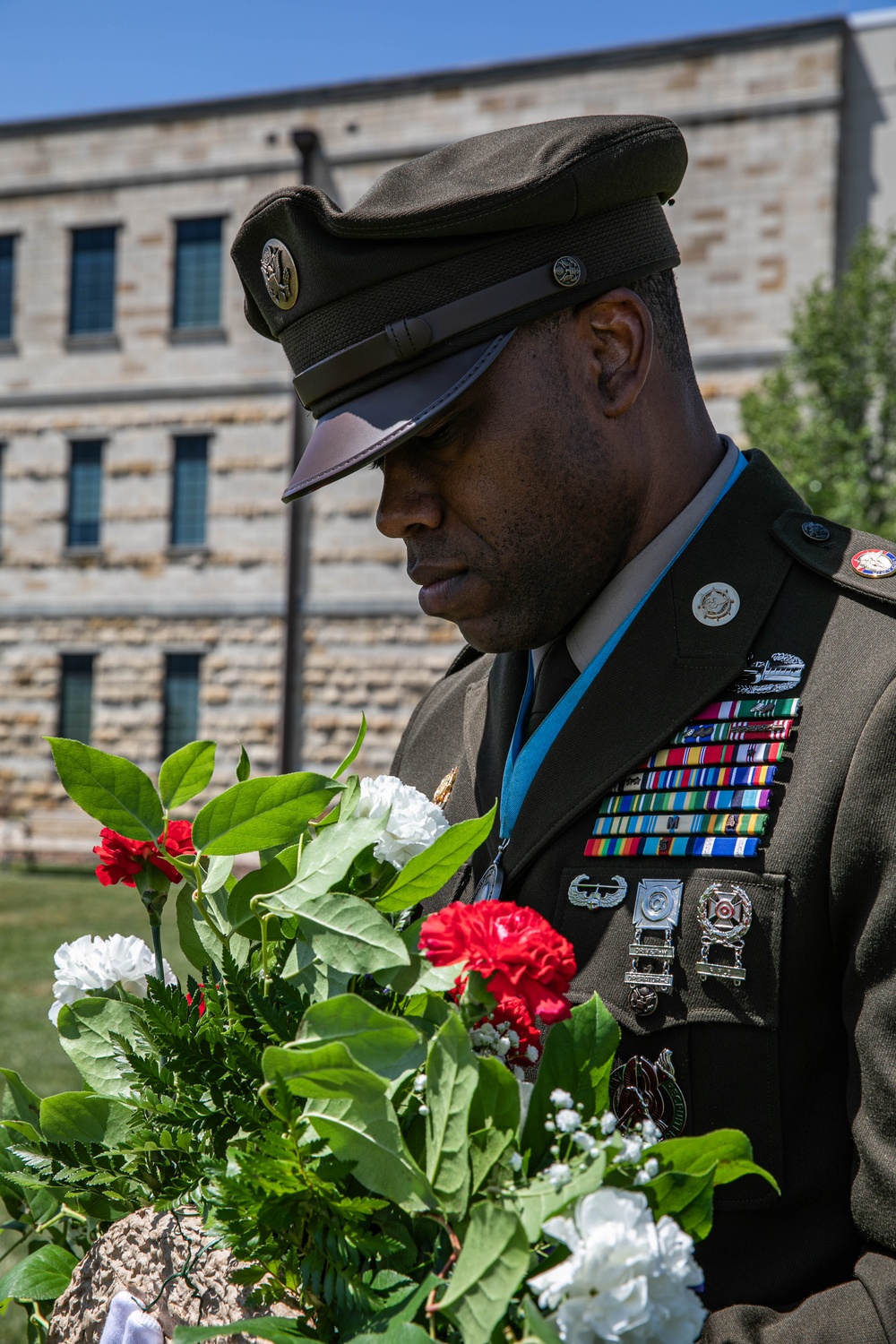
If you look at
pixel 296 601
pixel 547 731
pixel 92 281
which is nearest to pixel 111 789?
pixel 547 731

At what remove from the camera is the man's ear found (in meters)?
1.77

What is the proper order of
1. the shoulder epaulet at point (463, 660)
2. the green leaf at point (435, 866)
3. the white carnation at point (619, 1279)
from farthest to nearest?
the shoulder epaulet at point (463, 660), the green leaf at point (435, 866), the white carnation at point (619, 1279)

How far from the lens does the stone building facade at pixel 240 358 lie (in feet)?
46.1

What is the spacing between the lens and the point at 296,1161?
40.6 inches

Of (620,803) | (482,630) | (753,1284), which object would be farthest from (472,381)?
(753,1284)

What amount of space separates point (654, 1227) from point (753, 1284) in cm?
62

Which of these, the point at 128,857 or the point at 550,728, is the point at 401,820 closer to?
the point at 128,857

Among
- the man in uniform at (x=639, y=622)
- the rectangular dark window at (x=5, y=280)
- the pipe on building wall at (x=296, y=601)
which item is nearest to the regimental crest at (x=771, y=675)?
the man in uniform at (x=639, y=622)

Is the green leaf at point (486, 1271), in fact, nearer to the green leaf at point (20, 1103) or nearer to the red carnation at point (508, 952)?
the red carnation at point (508, 952)

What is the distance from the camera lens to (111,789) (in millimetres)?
1355

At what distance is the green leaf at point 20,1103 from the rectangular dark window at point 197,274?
15.9 meters

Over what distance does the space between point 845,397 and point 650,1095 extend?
11.7 m

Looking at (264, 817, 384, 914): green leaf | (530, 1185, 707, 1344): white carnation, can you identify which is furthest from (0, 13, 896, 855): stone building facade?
(530, 1185, 707, 1344): white carnation

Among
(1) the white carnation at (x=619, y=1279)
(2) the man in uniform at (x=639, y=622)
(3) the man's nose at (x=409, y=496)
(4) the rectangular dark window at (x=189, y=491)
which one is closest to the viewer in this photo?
(1) the white carnation at (x=619, y=1279)
